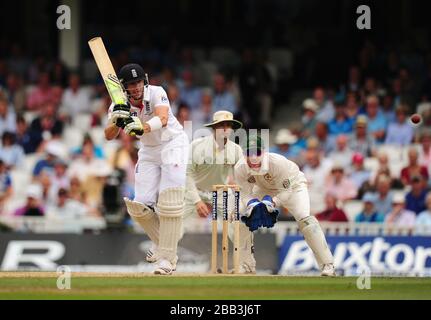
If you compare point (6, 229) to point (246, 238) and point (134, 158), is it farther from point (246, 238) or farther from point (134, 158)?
point (246, 238)

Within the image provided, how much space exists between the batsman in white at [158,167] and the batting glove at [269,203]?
81 centimetres

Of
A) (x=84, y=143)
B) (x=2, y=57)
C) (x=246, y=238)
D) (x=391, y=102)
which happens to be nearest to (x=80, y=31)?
(x=2, y=57)

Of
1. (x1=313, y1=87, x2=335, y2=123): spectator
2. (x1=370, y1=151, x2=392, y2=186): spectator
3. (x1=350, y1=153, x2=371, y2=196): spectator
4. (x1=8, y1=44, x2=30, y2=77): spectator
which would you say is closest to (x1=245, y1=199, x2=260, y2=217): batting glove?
(x1=370, y1=151, x2=392, y2=186): spectator

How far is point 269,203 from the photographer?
13.6m

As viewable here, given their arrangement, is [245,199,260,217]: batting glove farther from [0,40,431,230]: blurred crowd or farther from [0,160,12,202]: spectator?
[0,160,12,202]: spectator

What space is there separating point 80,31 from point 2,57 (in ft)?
4.53

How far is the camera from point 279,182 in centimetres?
1400

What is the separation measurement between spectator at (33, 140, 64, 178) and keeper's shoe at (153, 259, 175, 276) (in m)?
7.06

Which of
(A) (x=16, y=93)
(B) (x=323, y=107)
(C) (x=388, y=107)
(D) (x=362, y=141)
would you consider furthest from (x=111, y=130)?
(A) (x=16, y=93)

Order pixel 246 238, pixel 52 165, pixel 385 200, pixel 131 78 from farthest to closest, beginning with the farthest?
pixel 52 165, pixel 385 200, pixel 246 238, pixel 131 78

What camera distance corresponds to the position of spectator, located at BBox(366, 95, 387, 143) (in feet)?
67.2

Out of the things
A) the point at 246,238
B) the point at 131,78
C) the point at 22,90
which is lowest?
the point at 246,238

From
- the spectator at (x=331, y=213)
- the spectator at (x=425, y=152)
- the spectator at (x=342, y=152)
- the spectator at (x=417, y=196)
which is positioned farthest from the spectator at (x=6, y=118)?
the spectator at (x=417, y=196)

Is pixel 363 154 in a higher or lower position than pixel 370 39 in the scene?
lower
